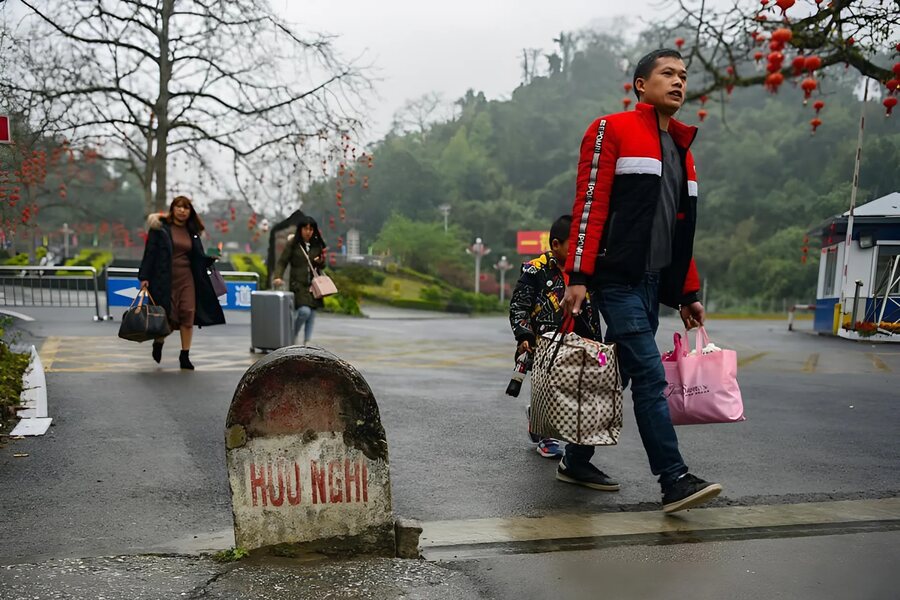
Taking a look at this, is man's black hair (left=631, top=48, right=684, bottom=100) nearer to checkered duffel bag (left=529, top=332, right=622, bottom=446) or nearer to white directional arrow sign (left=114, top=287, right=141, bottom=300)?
checkered duffel bag (left=529, top=332, right=622, bottom=446)

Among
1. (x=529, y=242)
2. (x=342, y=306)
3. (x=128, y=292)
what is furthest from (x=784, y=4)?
(x=529, y=242)

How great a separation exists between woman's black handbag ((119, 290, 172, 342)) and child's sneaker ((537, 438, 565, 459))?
14.7 feet

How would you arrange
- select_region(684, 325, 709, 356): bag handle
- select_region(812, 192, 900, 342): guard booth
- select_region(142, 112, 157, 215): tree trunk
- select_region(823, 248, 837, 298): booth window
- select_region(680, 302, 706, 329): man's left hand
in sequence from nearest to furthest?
1. select_region(684, 325, 709, 356): bag handle
2. select_region(680, 302, 706, 329): man's left hand
3. select_region(812, 192, 900, 342): guard booth
4. select_region(142, 112, 157, 215): tree trunk
5. select_region(823, 248, 837, 298): booth window

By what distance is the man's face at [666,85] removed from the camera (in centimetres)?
385

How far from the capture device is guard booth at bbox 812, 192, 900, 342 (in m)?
15.9

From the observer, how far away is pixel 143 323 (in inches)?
316

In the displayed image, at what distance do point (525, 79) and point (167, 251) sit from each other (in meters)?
103

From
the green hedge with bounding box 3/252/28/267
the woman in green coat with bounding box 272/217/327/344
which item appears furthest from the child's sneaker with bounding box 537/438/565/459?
the green hedge with bounding box 3/252/28/267

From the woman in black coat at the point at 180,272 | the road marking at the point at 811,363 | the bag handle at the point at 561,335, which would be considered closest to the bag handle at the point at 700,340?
the bag handle at the point at 561,335

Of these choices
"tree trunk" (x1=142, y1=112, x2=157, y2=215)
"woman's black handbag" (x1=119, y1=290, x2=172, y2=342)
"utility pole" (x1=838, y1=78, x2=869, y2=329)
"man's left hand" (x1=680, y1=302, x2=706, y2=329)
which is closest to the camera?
"man's left hand" (x1=680, y1=302, x2=706, y2=329)

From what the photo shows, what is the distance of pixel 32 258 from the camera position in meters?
19.1

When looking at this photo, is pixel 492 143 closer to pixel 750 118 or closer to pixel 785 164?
pixel 750 118

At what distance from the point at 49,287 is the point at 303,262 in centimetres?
947

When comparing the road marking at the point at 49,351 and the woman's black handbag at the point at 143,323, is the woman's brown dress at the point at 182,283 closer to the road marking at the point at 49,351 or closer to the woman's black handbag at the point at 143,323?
the woman's black handbag at the point at 143,323
